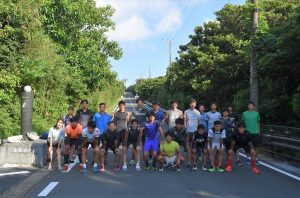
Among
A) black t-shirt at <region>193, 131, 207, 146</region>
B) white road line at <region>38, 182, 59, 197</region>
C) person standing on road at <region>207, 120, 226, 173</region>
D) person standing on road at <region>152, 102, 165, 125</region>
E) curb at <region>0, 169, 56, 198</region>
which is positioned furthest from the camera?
person standing on road at <region>152, 102, 165, 125</region>

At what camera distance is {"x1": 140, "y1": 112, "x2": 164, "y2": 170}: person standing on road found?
492 inches

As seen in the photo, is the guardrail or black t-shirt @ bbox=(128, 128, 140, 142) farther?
the guardrail

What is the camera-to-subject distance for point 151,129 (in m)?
12.7

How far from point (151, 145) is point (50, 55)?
50.2 ft

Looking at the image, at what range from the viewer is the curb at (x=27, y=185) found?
8783 mm

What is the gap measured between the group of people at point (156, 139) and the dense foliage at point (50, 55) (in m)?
8.05

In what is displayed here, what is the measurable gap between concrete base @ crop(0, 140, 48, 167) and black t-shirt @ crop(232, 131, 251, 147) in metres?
5.17

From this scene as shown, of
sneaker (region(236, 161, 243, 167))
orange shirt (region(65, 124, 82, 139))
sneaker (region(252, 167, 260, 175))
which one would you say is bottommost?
sneaker (region(252, 167, 260, 175))

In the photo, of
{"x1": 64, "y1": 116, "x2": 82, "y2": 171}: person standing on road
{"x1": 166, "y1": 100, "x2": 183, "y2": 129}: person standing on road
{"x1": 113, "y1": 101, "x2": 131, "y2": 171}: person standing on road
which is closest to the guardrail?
{"x1": 166, "y1": 100, "x2": 183, "y2": 129}: person standing on road

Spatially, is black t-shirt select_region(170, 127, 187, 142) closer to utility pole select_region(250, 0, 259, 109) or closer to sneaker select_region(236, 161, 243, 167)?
sneaker select_region(236, 161, 243, 167)

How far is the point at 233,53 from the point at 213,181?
2280 centimetres

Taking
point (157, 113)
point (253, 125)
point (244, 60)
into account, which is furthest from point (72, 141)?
point (244, 60)

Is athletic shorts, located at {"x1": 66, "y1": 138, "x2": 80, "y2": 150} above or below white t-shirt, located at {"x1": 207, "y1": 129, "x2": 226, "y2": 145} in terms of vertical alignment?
below

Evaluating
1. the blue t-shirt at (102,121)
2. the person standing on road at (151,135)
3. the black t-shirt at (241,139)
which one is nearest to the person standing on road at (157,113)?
the person standing on road at (151,135)
